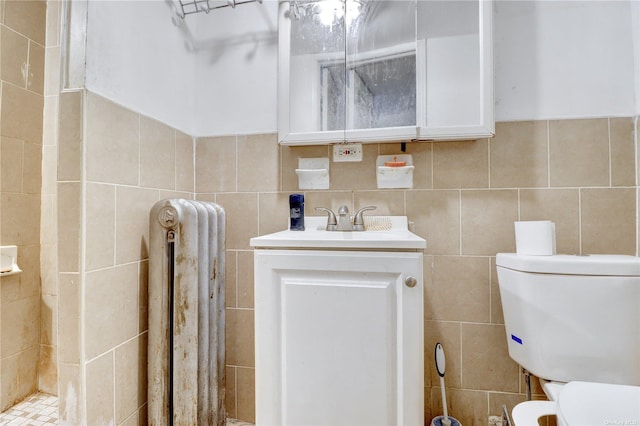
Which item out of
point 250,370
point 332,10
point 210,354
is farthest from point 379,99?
point 250,370

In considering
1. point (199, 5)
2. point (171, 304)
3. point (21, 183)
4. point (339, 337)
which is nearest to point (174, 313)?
point (171, 304)

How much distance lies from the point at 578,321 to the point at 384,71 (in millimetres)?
1033

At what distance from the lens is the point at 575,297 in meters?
0.90

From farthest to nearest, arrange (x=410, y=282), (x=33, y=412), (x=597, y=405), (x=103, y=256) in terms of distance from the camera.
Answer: (x=33, y=412)
(x=103, y=256)
(x=410, y=282)
(x=597, y=405)

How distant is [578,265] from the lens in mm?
895

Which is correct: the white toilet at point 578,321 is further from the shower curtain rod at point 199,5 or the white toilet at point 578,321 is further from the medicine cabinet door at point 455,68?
the shower curtain rod at point 199,5

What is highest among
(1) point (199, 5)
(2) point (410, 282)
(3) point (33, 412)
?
(1) point (199, 5)

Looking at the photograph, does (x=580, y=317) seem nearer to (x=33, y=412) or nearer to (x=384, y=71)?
(x=384, y=71)

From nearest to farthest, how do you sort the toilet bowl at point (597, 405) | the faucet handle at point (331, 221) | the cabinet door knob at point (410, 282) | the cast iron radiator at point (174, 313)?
the toilet bowl at point (597, 405) → the cabinet door knob at point (410, 282) → the cast iron radiator at point (174, 313) → the faucet handle at point (331, 221)

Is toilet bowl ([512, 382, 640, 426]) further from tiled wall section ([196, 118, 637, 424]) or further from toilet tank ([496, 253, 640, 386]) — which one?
tiled wall section ([196, 118, 637, 424])

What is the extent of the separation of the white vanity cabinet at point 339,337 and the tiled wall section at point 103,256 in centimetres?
45

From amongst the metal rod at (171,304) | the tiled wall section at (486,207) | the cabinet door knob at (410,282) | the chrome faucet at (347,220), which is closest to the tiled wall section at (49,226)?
the metal rod at (171,304)

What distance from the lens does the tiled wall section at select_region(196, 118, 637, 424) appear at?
42.7 inches

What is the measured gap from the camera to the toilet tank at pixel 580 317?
2.86 ft
